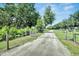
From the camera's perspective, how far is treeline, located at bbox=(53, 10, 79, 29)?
438 cm

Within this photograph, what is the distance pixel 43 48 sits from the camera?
4422mm

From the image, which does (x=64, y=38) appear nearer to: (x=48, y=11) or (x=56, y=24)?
(x=56, y=24)

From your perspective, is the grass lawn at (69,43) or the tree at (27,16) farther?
the tree at (27,16)

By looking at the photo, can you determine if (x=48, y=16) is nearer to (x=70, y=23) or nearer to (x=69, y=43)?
(x=70, y=23)

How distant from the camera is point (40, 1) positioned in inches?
171

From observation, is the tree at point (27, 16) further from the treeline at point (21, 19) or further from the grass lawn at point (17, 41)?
the grass lawn at point (17, 41)

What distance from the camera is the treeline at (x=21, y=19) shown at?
14.4 ft

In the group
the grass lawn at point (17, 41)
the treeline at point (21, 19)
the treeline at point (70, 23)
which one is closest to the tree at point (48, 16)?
the treeline at point (21, 19)

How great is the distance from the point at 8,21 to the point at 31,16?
0.40 m

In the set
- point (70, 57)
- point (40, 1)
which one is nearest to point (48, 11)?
point (40, 1)

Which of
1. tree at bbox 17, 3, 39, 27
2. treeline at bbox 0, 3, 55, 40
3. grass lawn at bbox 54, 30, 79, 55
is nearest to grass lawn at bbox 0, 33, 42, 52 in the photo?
treeline at bbox 0, 3, 55, 40

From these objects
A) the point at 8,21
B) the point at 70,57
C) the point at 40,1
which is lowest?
the point at 70,57

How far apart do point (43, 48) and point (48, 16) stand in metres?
0.56

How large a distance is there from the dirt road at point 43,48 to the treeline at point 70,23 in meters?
0.20
